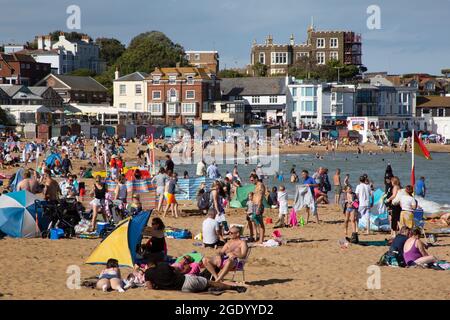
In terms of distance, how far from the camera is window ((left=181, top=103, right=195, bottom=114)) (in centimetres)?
8319

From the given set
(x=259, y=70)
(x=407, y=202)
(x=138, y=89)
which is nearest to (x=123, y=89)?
(x=138, y=89)

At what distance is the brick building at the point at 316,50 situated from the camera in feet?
394

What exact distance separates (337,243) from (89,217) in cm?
569

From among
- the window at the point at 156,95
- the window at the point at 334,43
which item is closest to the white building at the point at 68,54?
the window at the point at 156,95

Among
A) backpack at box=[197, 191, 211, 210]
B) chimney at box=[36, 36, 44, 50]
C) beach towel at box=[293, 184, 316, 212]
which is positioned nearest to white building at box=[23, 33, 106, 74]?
chimney at box=[36, 36, 44, 50]

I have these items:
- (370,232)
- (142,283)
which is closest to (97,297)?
(142,283)

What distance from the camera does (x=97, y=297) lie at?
36.6 feet

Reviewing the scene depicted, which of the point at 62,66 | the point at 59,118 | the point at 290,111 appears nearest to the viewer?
the point at 59,118

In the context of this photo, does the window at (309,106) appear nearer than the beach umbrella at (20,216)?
No

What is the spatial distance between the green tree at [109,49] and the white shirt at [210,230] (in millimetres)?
112851

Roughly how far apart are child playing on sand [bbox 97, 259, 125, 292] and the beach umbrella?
469 centimetres

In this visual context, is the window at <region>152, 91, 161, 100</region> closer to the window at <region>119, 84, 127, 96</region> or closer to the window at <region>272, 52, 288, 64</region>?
the window at <region>119, 84, 127, 96</region>

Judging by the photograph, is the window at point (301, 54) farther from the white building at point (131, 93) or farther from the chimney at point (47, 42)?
the white building at point (131, 93)
